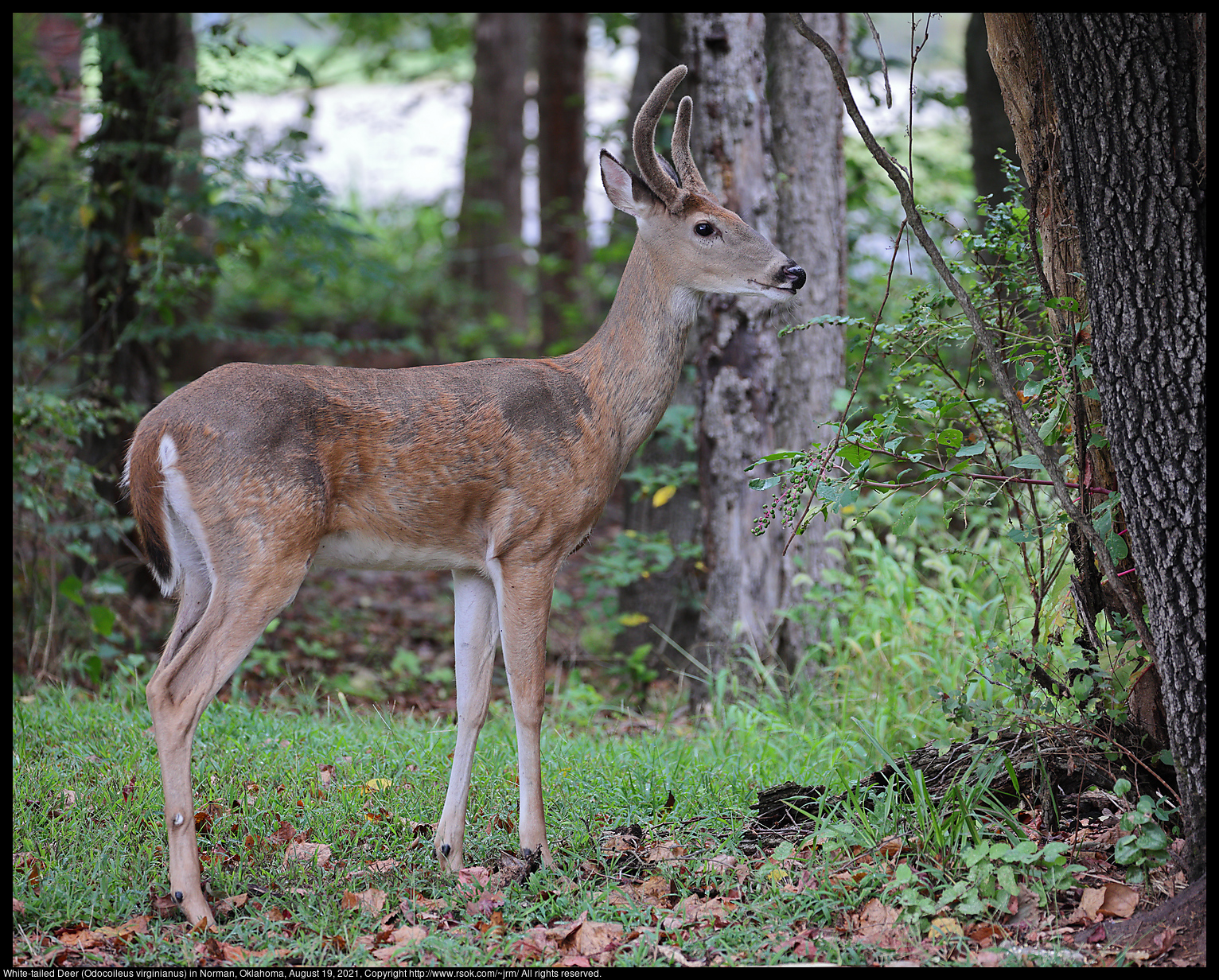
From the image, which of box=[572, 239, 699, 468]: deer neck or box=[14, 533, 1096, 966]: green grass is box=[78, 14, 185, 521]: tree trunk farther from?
box=[572, 239, 699, 468]: deer neck

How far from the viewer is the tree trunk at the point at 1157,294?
3012 mm

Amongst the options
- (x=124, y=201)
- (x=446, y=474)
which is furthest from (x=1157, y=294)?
(x=124, y=201)

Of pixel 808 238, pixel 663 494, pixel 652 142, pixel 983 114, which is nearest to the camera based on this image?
pixel 652 142

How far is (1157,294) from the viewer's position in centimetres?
304

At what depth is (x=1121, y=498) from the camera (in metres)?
3.23

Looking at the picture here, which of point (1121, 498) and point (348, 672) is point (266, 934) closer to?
point (1121, 498)

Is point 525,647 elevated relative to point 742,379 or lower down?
lower down

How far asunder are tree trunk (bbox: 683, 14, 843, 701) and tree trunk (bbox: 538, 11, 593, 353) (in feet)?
21.9

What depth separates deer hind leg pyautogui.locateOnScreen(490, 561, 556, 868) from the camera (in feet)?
12.8

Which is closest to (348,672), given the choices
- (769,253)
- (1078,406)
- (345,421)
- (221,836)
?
(221,836)

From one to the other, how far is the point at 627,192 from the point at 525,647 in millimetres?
1840

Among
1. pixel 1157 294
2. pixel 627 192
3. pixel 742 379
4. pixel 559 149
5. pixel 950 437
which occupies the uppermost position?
pixel 559 149

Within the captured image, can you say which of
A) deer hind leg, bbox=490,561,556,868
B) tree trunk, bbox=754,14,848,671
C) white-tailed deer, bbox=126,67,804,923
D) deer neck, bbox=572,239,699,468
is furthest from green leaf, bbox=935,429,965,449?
tree trunk, bbox=754,14,848,671

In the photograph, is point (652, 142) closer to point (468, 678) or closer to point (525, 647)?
point (525, 647)
